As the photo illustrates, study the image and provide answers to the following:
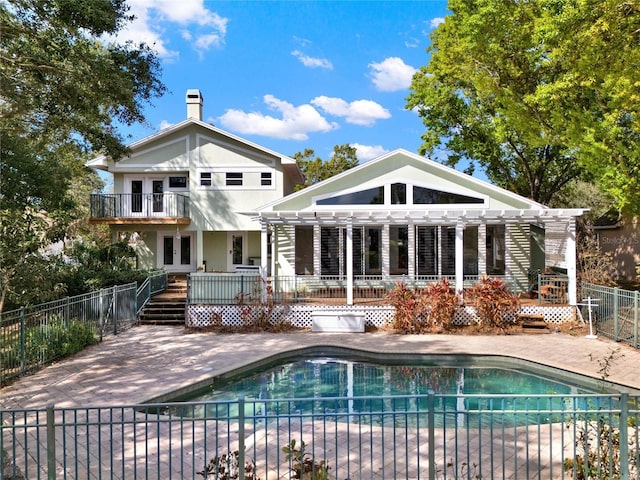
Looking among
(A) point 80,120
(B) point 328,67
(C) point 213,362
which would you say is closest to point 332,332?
(C) point 213,362

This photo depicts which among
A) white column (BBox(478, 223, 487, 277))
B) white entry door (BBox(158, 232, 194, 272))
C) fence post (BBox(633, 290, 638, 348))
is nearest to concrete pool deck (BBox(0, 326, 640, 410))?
fence post (BBox(633, 290, 638, 348))

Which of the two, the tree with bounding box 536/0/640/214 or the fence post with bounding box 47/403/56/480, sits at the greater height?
the tree with bounding box 536/0/640/214

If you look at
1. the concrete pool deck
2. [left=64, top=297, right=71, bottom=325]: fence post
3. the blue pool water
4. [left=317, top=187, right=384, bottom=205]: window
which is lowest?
the blue pool water

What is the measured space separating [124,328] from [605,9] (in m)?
17.4

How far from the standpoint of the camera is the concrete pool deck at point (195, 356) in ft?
27.2

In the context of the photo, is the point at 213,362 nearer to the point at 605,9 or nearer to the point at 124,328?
the point at 124,328

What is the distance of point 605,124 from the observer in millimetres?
13906

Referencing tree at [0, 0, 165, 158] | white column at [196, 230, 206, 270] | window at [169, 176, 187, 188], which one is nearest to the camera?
tree at [0, 0, 165, 158]

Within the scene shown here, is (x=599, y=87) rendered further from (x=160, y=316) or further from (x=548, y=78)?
(x=160, y=316)

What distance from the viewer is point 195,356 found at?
11039 mm

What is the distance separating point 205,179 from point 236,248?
158 inches

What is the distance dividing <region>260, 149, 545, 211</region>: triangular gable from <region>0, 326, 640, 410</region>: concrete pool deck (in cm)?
561

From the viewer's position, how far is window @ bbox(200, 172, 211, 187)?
21.7 metres

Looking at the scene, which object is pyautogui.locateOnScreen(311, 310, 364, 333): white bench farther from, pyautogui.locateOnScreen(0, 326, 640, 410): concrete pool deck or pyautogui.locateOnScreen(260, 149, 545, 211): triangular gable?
pyautogui.locateOnScreen(260, 149, 545, 211): triangular gable
